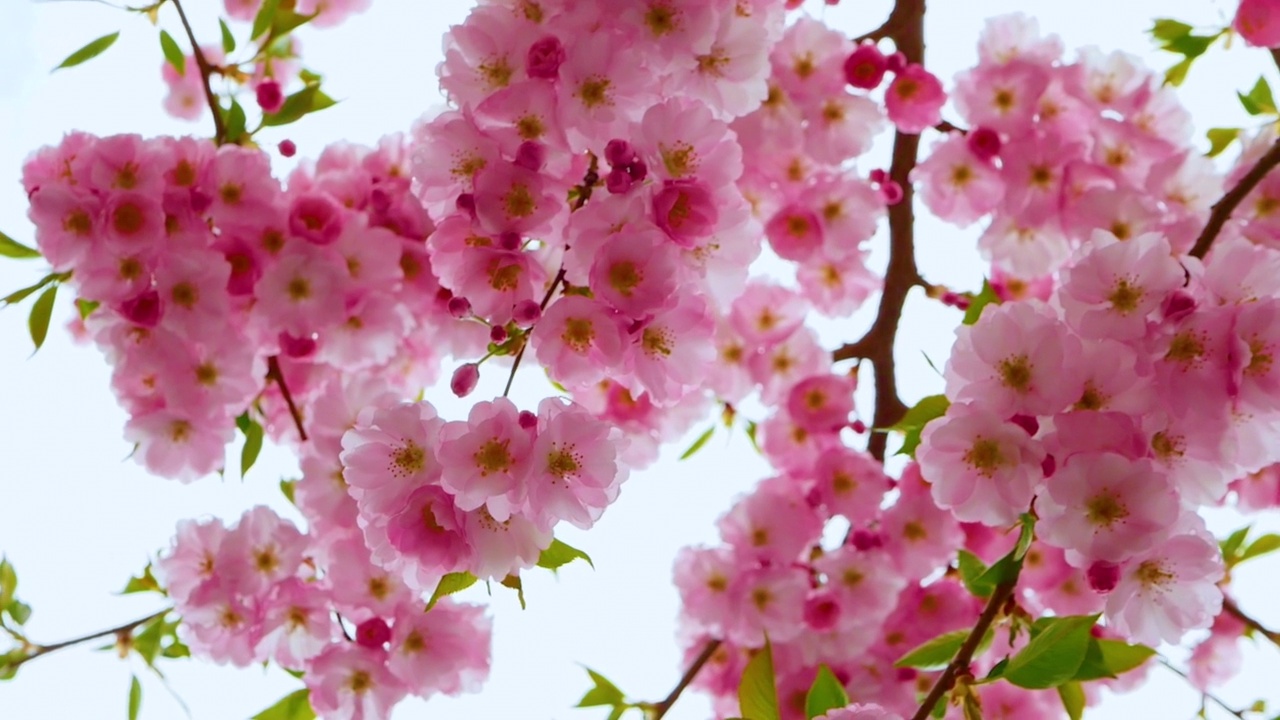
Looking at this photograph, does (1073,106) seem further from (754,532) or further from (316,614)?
(316,614)

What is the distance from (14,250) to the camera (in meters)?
1.41

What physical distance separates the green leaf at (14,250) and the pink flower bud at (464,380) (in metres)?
0.79

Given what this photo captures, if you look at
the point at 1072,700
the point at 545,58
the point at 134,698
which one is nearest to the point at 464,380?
the point at 545,58

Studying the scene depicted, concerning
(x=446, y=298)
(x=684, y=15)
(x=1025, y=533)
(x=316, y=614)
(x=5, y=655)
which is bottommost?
(x=5, y=655)

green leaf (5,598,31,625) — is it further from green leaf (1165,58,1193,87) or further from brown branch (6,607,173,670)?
green leaf (1165,58,1193,87)

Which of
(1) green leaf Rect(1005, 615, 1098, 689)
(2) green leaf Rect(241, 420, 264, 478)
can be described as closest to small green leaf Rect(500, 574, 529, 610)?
(1) green leaf Rect(1005, 615, 1098, 689)

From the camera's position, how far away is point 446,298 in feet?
4.48

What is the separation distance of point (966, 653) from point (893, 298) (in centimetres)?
82

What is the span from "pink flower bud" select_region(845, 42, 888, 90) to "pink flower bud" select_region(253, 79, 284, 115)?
0.79m

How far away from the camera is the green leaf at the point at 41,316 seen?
136 cm

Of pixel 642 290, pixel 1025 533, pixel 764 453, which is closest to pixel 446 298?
pixel 642 290

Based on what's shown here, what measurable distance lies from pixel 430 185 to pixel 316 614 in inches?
23.6

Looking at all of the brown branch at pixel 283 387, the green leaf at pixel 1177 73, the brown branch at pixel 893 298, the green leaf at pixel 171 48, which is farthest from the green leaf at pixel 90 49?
the green leaf at pixel 1177 73

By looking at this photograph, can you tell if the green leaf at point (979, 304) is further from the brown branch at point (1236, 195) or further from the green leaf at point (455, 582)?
the green leaf at point (455, 582)
